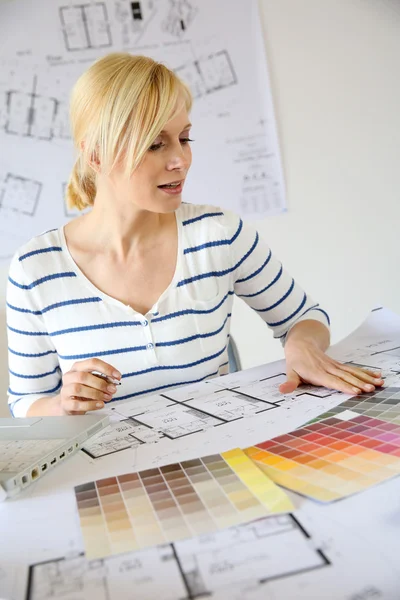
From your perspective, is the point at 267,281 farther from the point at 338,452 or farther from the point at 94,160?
the point at 338,452

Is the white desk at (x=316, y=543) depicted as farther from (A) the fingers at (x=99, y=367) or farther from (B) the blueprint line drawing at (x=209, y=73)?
(B) the blueprint line drawing at (x=209, y=73)

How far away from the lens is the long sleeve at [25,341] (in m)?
1.29

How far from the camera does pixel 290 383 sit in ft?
3.45

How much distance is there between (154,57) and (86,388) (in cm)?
162

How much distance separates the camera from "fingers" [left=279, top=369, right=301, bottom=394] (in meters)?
1.04

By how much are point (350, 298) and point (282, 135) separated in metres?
0.72

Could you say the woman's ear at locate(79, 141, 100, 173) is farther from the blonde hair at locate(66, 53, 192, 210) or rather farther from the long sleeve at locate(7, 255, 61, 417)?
the long sleeve at locate(7, 255, 61, 417)

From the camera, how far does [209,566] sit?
1.78ft

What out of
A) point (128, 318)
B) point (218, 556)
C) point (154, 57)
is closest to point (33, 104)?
point (154, 57)

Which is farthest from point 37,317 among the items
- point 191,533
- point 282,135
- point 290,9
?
point 290,9

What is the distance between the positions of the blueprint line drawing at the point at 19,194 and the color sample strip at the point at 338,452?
1.58 metres

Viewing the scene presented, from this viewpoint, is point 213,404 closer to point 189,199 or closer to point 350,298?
point 189,199

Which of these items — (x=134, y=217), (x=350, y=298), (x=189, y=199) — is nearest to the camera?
(x=134, y=217)

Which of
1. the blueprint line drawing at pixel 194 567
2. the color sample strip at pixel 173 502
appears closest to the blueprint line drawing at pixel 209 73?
the color sample strip at pixel 173 502
